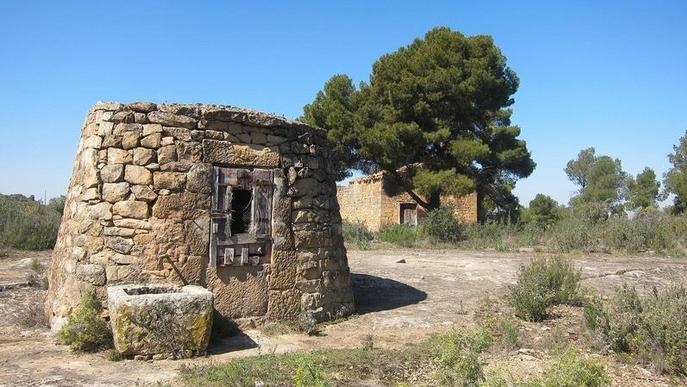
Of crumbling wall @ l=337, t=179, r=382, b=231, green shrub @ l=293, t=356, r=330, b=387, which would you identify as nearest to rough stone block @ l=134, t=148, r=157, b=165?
green shrub @ l=293, t=356, r=330, b=387

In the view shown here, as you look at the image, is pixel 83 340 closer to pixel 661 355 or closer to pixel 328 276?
pixel 328 276

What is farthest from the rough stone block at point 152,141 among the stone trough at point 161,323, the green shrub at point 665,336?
the green shrub at point 665,336

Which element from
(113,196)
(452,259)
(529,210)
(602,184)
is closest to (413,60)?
(452,259)

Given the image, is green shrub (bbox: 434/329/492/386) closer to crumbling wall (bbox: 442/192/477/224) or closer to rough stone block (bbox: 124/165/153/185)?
rough stone block (bbox: 124/165/153/185)

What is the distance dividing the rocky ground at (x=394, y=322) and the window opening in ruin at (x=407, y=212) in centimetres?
974

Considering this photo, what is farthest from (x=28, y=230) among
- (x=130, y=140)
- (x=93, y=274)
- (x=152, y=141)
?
(x=152, y=141)

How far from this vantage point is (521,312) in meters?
7.20

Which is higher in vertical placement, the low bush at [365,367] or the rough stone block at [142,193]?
the rough stone block at [142,193]

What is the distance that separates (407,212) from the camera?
22.4m

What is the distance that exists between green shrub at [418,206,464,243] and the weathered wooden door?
35.4ft

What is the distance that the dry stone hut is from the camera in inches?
236

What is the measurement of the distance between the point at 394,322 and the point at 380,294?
1.72 meters

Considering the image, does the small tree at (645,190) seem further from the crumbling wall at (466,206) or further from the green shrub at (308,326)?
the green shrub at (308,326)

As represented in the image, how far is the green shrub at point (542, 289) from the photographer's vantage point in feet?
23.3
